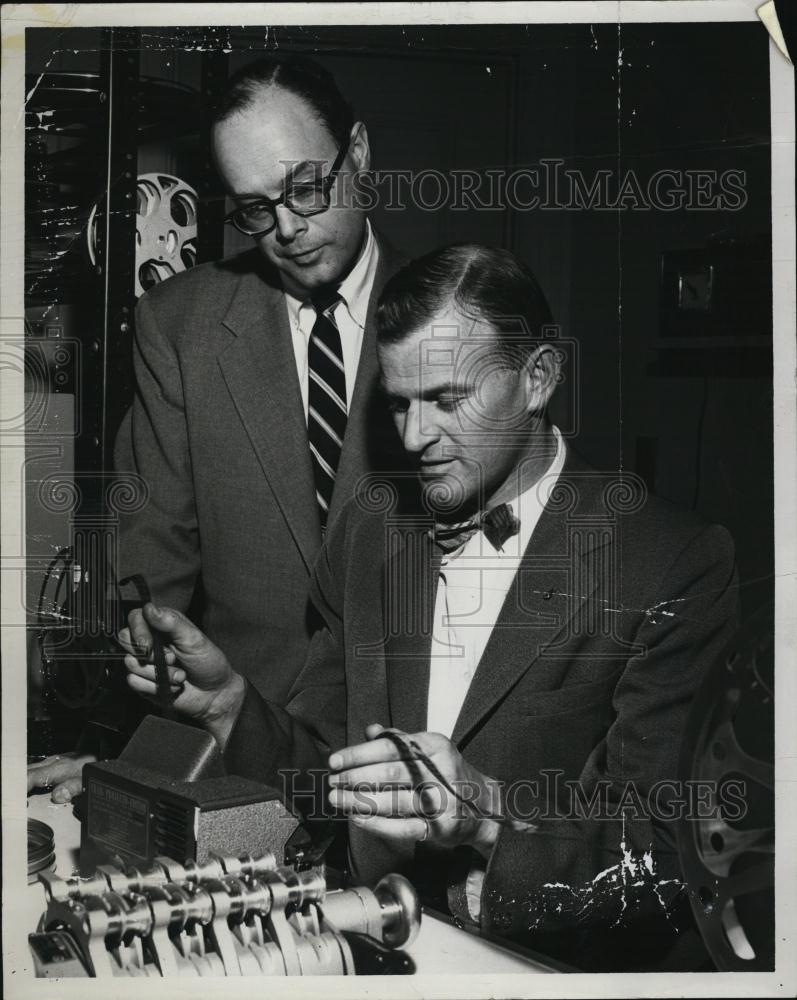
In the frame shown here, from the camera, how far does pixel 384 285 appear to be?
75.4 inches

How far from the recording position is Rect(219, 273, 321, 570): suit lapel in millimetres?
1931

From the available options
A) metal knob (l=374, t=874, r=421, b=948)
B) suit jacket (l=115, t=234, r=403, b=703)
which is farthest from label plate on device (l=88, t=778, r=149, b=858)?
metal knob (l=374, t=874, r=421, b=948)

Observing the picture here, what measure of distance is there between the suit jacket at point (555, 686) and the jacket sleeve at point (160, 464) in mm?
245

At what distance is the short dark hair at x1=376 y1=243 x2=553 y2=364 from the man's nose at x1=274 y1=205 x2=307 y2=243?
7.6 inches

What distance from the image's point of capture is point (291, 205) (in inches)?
74.9

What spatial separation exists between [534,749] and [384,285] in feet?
2.81

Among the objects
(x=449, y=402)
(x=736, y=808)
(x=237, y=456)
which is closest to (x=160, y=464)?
(x=237, y=456)

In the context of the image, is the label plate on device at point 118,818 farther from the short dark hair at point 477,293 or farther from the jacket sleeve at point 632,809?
the short dark hair at point 477,293

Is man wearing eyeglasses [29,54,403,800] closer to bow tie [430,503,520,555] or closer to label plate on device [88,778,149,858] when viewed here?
bow tie [430,503,520,555]

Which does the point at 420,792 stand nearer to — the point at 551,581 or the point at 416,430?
the point at 551,581

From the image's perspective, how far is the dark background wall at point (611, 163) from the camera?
A: 1.91 m

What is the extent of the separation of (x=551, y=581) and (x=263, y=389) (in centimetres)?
62

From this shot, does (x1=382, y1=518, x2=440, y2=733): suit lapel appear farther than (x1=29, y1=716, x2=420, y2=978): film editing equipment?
Yes

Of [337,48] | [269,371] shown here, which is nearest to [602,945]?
[269,371]
